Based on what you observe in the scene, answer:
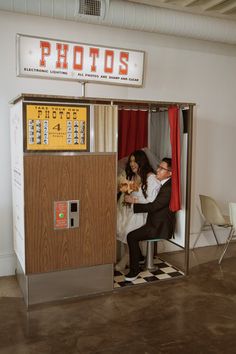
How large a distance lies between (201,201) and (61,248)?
7.39 feet

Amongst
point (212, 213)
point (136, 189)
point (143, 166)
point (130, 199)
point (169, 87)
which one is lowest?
point (212, 213)

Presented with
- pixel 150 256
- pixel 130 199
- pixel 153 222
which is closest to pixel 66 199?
pixel 130 199

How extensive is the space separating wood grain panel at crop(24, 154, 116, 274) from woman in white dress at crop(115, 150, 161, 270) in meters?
0.48

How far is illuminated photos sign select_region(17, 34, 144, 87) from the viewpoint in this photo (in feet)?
12.5

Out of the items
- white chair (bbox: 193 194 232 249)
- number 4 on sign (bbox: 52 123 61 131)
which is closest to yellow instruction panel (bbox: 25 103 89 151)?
number 4 on sign (bbox: 52 123 61 131)

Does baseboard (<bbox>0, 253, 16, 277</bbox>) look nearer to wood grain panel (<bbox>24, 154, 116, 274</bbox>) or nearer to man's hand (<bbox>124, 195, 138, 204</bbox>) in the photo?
wood grain panel (<bbox>24, 154, 116, 274</bbox>)

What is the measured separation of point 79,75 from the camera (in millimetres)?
4109

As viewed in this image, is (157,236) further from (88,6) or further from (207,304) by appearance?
(88,6)

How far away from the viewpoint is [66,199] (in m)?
3.37

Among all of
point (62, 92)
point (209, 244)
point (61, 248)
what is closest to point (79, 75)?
point (62, 92)

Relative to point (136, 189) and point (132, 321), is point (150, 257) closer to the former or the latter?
point (136, 189)

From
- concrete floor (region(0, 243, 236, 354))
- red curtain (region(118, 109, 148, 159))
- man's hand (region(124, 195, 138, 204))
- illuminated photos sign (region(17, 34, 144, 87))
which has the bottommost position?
concrete floor (region(0, 243, 236, 354))

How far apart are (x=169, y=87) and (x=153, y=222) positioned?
6.29ft

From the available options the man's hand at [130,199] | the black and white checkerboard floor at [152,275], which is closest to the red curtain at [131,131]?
the man's hand at [130,199]
